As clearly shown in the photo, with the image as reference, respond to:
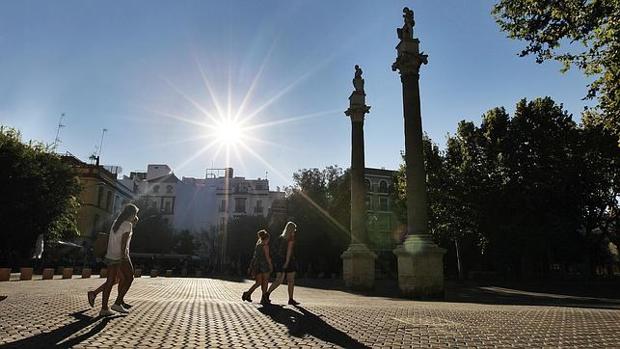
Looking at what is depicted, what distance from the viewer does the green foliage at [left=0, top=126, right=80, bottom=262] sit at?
98.4 feet

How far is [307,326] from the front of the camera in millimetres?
6352

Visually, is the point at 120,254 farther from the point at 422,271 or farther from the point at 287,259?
the point at 422,271

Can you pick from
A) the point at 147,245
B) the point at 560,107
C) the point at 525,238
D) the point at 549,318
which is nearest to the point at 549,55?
the point at 549,318

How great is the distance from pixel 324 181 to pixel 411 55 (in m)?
31.8

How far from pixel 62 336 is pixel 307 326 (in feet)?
10.1

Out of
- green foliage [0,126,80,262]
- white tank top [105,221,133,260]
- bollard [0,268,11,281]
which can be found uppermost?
green foliage [0,126,80,262]

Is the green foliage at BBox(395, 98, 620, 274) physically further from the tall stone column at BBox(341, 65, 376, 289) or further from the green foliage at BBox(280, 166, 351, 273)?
the tall stone column at BBox(341, 65, 376, 289)

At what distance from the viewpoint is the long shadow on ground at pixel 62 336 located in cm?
445

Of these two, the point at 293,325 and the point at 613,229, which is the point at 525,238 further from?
the point at 293,325

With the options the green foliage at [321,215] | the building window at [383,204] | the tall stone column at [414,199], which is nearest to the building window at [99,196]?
the green foliage at [321,215]

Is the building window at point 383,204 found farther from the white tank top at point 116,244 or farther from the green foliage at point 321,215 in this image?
the white tank top at point 116,244

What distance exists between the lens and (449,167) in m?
37.5

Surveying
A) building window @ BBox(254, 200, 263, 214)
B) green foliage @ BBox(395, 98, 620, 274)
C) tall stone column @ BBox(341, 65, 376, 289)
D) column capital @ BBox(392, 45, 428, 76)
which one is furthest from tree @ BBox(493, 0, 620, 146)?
building window @ BBox(254, 200, 263, 214)

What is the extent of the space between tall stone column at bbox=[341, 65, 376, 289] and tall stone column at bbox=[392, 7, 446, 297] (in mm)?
3795
